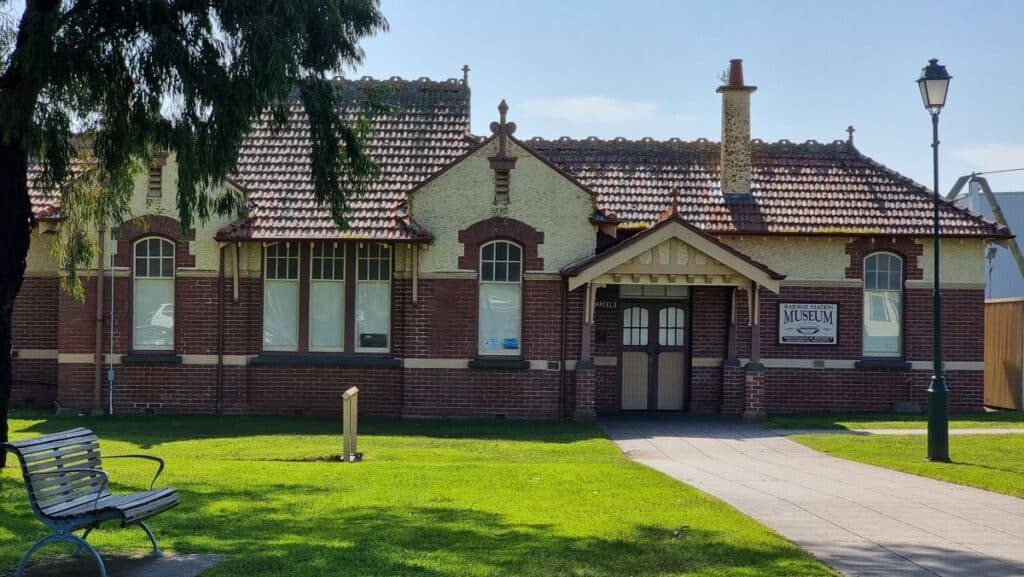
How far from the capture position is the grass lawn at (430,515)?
30.4 feet

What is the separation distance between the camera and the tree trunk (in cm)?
1351

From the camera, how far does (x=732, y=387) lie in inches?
923

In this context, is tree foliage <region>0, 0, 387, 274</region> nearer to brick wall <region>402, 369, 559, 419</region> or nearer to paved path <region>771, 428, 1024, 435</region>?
brick wall <region>402, 369, 559, 419</region>

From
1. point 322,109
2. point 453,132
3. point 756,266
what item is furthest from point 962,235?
point 322,109

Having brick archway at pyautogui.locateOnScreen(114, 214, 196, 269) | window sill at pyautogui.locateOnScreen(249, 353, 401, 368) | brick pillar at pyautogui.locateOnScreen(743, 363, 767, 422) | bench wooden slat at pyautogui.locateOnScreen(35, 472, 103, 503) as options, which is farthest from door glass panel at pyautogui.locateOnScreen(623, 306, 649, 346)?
bench wooden slat at pyautogui.locateOnScreen(35, 472, 103, 503)

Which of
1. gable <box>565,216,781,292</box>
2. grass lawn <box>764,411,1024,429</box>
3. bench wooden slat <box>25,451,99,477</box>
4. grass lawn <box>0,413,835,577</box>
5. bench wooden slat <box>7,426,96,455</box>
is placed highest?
gable <box>565,216,781,292</box>

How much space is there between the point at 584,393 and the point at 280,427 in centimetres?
535

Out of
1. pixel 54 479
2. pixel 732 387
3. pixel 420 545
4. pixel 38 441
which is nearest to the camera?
pixel 38 441

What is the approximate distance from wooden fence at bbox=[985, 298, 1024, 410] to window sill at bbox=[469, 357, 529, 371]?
10.9 m

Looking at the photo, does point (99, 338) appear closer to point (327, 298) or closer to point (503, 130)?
point (327, 298)

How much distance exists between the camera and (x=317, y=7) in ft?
44.6

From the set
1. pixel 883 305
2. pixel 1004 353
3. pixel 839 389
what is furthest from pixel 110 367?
pixel 1004 353

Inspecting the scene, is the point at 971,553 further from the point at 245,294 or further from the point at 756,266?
the point at 245,294

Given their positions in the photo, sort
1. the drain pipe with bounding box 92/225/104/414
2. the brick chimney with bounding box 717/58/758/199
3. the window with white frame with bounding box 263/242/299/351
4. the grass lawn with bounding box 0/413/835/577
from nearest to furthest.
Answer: the grass lawn with bounding box 0/413/835/577
the drain pipe with bounding box 92/225/104/414
the window with white frame with bounding box 263/242/299/351
the brick chimney with bounding box 717/58/758/199
